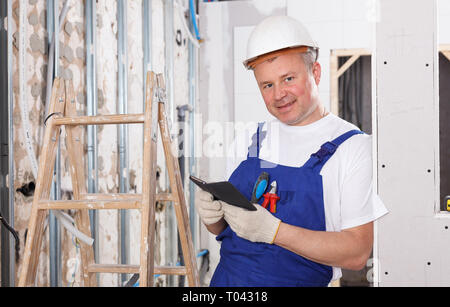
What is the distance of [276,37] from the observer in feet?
3.87

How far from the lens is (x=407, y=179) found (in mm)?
982

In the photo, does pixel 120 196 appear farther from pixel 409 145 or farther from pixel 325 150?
pixel 409 145

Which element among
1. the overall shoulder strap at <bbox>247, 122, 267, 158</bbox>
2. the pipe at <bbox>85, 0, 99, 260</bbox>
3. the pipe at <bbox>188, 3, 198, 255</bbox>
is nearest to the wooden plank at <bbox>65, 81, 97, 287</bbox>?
the pipe at <bbox>85, 0, 99, 260</bbox>

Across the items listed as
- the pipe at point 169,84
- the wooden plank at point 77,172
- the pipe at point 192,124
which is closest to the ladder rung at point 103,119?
the wooden plank at point 77,172

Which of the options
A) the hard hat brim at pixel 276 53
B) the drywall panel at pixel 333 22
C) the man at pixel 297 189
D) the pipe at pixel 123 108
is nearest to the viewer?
the man at pixel 297 189

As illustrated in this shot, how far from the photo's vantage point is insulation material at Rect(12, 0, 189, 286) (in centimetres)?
142

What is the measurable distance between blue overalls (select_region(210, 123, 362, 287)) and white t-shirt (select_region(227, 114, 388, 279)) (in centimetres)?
2

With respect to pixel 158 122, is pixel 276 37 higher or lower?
higher

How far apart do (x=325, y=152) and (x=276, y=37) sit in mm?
359

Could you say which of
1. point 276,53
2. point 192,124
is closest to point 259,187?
point 276,53

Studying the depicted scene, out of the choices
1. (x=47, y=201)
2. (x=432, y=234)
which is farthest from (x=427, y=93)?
(x=47, y=201)

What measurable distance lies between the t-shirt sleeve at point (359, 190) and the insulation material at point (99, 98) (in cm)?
98

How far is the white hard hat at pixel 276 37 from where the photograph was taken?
1.18 m

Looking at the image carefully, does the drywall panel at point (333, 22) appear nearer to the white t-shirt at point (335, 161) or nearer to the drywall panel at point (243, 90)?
the drywall panel at point (243, 90)
